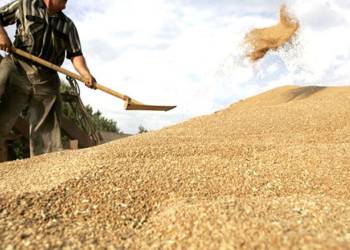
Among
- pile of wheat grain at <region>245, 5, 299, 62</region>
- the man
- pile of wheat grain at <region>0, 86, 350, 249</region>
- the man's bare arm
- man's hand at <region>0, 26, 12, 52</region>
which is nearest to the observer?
pile of wheat grain at <region>0, 86, 350, 249</region>

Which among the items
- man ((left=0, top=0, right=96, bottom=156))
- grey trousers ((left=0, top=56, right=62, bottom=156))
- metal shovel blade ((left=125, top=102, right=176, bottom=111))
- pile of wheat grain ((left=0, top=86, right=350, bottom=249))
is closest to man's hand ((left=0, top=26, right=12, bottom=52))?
man ((left=0, top=0, right=96, bottom=156))

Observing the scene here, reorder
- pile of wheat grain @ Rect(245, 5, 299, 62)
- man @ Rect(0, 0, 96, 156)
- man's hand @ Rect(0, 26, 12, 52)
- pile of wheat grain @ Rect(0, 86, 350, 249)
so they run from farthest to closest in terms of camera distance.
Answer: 1. pile of wheat grain @ Rect(245, 5, 299, 62)
2. man @ Rect(0, 0, 96, 156)
3. man's hand @ Rect(0, 26, 12, 52)
4. pile of wheat grain @ Rect(0, 86, 350, 249)

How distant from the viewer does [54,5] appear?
4324mm

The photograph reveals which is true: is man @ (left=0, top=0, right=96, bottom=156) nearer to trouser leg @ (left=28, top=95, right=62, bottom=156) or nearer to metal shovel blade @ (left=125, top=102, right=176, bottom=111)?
trouser leg @ (left=28, top=95, right=62, bottom=156)

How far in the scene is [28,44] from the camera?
430 centimetres

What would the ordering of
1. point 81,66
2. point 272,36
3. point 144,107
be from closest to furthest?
1. point 144,107
2. point 81,66
3. point 272,36

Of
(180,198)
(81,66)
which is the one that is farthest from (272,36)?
(180,198)

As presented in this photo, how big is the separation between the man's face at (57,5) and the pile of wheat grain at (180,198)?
135 centimetres

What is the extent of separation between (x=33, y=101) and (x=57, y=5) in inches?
36.5

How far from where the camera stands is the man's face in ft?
14.1

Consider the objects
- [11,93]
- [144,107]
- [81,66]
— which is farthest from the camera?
[81,66]

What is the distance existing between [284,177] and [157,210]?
1063 mm

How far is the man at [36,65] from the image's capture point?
4.29m

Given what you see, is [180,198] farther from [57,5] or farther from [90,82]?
[57,5]
